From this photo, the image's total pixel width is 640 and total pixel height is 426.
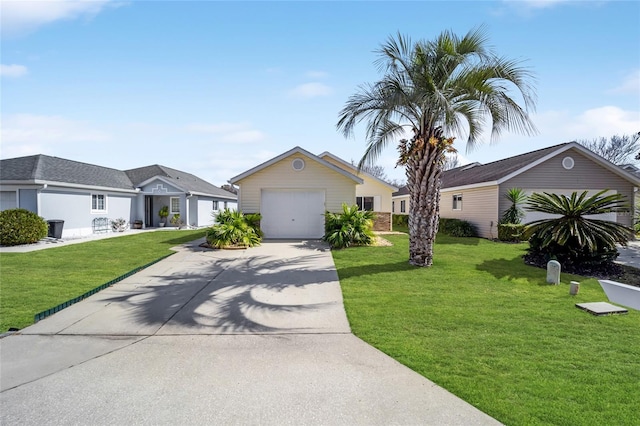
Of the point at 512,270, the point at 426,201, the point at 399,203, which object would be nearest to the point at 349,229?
the point at 426,201

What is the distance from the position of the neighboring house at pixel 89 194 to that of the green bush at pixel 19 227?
5.95 feet

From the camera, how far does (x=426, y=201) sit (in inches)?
363

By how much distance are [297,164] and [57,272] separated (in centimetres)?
971

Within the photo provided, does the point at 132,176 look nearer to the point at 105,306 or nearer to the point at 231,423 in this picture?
the point at 105,306

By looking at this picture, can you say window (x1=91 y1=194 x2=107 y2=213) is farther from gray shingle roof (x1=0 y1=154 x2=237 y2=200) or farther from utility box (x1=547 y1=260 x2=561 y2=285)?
utility box (x1=547 y1=260 x2=561 y2=285)

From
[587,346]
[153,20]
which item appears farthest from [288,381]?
[153,20]

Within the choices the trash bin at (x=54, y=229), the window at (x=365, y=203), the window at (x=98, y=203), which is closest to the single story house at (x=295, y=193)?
the window at (x=365, y=203)

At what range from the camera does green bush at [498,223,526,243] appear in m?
15.0

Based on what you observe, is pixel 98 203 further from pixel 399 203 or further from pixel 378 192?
pixel 399 203

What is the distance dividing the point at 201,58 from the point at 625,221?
21.6 meters

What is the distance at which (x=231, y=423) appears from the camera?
107 inches

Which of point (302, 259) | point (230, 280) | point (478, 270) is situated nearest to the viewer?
point (230, 280)

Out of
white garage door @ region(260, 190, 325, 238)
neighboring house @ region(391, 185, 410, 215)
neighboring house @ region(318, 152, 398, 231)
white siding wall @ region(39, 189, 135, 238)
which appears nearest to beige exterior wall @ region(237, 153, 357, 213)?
white garage door @ region(260, 190, 325, 238)

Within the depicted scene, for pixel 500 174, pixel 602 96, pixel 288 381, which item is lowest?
pixel 288 381
